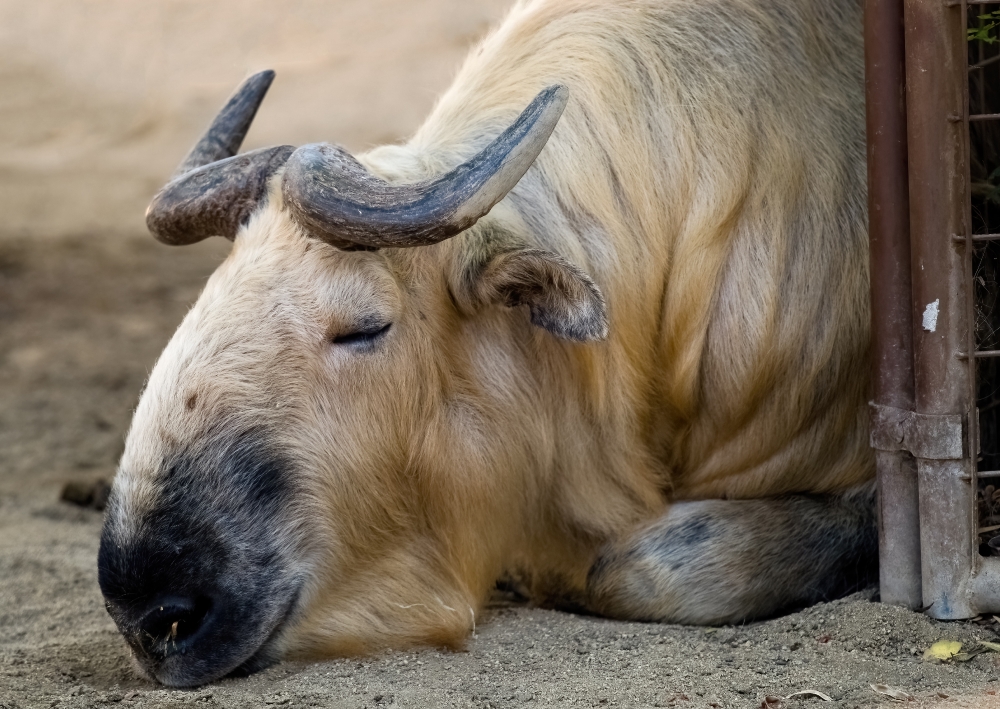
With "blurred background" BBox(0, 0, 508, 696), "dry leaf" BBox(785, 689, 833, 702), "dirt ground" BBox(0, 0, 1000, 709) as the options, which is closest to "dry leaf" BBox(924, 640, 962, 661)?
"dirt ground" BBox(0, 0, 1000, 709)

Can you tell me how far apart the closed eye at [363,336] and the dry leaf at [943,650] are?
4.87ft

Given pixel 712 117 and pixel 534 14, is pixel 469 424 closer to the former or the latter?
pixel 712 117

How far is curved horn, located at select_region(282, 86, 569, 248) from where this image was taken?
8.50 feet

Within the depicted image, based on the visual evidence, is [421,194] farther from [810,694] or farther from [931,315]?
[810,694]

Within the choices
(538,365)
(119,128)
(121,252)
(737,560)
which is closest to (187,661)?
(538,365)

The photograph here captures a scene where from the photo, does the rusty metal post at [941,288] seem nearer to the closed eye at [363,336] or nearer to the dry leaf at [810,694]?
the dry leaf at [810,694]

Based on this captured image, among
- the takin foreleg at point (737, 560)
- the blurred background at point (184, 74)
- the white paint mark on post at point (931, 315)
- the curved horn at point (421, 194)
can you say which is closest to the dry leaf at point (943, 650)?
the takin foreleg at point (737, 560)

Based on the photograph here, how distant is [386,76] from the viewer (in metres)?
6.35

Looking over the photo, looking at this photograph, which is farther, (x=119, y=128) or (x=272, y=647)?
(x=119, y=128)

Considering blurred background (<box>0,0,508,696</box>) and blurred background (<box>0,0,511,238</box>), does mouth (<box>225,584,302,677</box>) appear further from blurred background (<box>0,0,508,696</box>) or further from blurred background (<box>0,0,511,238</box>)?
blurred background (<box>0,0,511,238</box>)

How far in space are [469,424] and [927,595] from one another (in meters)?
1.21

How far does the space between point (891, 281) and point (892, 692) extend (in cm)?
98

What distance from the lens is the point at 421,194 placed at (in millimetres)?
2613

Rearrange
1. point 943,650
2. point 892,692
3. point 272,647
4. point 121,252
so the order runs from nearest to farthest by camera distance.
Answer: point 892,692
point 943,650
point 272,647
point 121,252
